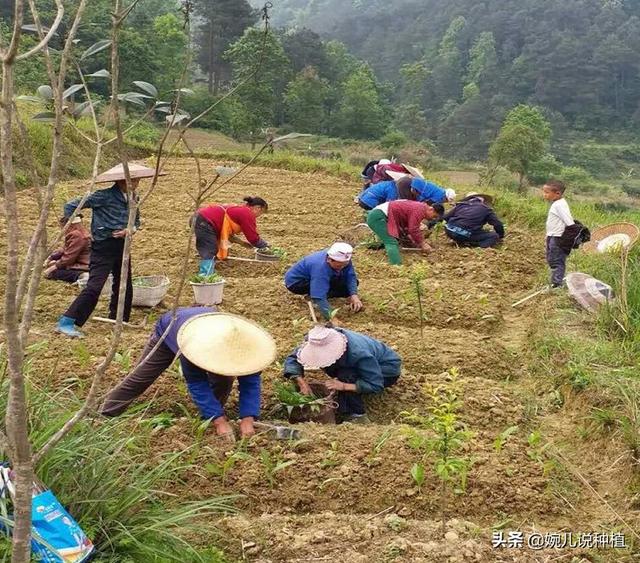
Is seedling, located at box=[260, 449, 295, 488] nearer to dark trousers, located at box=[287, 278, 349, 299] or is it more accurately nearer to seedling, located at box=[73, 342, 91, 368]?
seedling, located at box=[73, 342, 91, 368]

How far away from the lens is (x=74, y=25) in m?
1.64

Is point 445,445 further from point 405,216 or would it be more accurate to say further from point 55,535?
point 405,216

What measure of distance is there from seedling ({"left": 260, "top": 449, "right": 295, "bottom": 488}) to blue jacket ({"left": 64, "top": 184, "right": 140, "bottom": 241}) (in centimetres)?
225

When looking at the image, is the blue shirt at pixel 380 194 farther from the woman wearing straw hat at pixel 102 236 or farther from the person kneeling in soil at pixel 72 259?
the woman wearing straw hat at pixel 102 236

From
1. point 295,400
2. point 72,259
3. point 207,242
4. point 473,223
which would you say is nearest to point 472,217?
point 473,223

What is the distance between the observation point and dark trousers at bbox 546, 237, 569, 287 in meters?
6.69

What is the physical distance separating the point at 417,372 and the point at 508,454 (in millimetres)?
1315

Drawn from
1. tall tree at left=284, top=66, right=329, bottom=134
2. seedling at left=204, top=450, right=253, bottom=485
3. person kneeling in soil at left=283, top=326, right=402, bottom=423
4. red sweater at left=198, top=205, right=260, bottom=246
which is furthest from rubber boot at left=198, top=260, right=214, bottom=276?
tall tree at left=284, top=66, right=329, bottom=134

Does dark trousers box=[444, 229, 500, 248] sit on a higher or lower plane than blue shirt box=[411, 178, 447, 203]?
lower

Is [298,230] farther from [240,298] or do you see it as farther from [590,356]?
[590,356]

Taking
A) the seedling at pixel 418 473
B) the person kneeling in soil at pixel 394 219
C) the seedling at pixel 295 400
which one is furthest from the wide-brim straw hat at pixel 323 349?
the person kneeling in soil at pixel 394 219

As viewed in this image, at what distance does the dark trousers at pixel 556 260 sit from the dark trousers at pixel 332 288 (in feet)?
6.67

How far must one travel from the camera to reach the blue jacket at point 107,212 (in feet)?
16.8

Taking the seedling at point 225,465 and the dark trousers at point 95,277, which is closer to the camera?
the seedling at point 225,465
